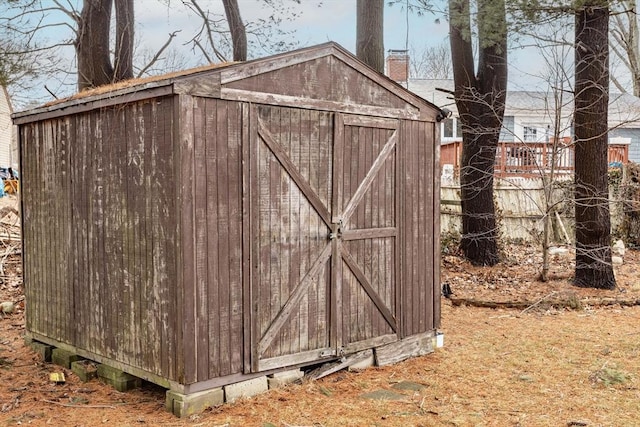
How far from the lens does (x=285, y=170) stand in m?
5.73

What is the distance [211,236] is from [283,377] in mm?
1521

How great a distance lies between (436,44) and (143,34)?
28898 mm

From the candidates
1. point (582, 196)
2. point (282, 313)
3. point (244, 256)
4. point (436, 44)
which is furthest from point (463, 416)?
point (436, 44)

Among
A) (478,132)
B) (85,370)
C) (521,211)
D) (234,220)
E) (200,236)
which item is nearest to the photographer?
(200,236)

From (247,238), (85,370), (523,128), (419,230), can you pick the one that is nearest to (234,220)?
(247,238)

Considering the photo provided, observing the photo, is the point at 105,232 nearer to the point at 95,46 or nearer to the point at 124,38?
the point at 95,46

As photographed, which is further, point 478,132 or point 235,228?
point 478,132

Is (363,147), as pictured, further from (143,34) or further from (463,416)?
(143,34)

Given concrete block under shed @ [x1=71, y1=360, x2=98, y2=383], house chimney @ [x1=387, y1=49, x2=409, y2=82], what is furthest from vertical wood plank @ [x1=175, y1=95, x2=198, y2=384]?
house chimney @ [x1=387, y1=49, x2=409, y2=82]

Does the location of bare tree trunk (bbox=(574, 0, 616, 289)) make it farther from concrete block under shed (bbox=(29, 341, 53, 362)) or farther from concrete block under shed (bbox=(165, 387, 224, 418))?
concrete block under shed (bbox=(29, 341, 53, 362))

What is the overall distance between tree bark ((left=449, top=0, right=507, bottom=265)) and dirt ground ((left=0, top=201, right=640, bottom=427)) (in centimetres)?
312

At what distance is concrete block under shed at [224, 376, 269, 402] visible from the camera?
5.38 m

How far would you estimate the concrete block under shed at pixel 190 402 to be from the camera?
5.07 m

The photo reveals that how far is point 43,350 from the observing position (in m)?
6.86
